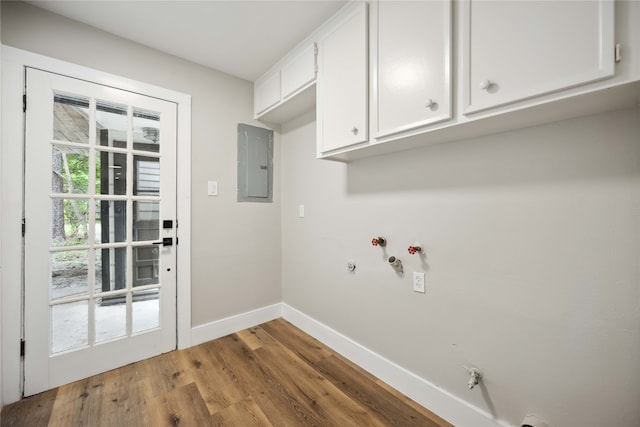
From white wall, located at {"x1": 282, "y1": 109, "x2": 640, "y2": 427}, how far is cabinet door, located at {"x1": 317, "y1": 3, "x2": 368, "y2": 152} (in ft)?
1.16

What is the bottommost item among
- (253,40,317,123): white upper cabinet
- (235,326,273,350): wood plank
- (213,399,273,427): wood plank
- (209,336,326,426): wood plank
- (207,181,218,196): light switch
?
(213,399,273,427): wood plank

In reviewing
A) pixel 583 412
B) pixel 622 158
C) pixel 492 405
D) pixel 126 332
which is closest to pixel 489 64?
pixel 622 158

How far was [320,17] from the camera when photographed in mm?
1732

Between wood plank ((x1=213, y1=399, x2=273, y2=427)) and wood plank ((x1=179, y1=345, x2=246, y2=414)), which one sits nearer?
wood plank ((x1=213, y1=399, x2=273, y2=427))

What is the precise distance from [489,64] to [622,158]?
0.62 meters

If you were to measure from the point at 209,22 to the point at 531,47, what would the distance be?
1906mm

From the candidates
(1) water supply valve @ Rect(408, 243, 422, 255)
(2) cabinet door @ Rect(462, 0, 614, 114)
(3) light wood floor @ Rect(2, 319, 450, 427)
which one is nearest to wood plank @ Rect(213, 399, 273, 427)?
(3) light wood floor @ Rect(2, 319, 450, 427)

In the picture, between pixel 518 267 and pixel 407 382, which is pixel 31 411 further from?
pixel 518 267

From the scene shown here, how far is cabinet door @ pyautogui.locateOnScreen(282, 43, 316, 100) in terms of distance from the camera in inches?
73.7

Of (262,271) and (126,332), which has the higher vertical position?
(262,271)

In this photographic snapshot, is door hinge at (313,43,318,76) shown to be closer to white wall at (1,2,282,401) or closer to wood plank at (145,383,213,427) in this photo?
white wall at (1,2,282,401)

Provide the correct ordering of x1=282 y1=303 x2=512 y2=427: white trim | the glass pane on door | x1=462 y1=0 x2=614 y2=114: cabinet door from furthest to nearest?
1. the glass pane on door
2. x1=282 y1=303 x2=512 y2=427: white trim
3. x1=462 y1=0 x2=614 y2=114: cabinet door

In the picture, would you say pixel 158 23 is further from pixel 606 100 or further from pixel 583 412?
pixel 583 412

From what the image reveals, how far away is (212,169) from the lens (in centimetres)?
234
